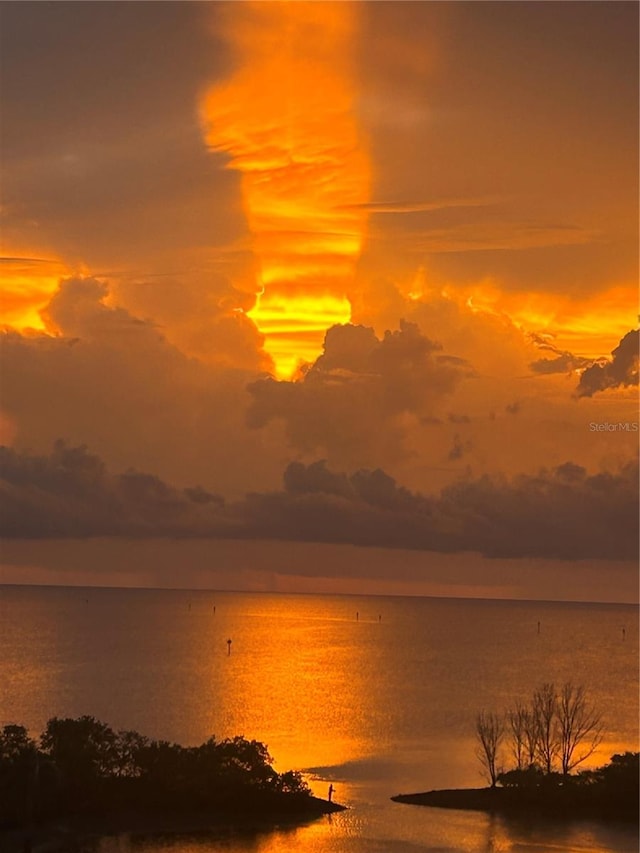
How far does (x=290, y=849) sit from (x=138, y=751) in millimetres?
9096

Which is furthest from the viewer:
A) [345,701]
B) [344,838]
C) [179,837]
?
[345,701]

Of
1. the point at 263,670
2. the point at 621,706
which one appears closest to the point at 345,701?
the point at 621,706

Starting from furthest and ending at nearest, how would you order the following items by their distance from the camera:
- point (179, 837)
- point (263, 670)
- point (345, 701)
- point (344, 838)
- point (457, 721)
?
point (263, 670)
point (345, 701)
point (457, 721)
point (344, 838)
point (179, 837)

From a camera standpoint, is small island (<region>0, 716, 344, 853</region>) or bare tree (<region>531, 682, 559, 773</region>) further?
bare tree (<region>531, 682, 559, 773</region>)

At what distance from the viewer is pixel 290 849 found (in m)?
52.1

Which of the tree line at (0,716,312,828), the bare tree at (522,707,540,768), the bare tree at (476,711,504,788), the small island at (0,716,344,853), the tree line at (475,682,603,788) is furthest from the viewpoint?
the bare tree at (476,711,504,788)

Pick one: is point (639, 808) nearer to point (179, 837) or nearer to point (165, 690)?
point (179, 837)

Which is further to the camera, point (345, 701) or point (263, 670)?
point (263, 670)

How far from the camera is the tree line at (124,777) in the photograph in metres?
50.0

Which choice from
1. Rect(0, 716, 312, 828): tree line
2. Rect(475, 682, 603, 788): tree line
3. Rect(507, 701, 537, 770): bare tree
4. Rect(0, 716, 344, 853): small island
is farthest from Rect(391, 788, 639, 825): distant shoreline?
Rect(0, 716, 312, 828): tree line

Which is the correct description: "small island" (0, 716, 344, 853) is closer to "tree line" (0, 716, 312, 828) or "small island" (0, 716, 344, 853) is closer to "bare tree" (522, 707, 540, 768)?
"tree line" (0, 716, 312, 828)

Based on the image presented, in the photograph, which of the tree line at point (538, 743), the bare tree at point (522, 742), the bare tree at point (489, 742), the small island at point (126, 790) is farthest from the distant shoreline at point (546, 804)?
the small island at point (126, 790)

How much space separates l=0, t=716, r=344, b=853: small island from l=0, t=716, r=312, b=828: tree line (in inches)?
1.9

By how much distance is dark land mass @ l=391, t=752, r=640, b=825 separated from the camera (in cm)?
5778
